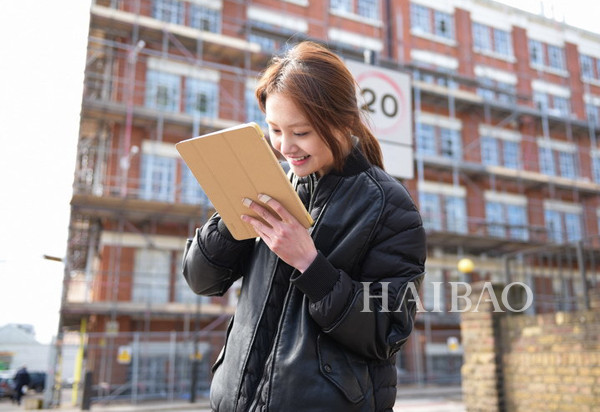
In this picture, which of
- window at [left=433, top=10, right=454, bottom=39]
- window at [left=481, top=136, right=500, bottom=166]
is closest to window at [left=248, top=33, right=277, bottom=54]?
window at [left=433, top=10, right=454, bottom=39]

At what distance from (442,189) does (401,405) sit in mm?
10294

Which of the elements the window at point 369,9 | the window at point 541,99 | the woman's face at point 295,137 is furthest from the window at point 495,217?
the woman's face at point 295,137

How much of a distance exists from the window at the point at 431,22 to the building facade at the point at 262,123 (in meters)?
0.08

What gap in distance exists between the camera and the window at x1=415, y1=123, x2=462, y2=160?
2153cm

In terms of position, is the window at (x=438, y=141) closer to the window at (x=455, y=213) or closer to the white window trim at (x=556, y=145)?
the window at (x=455, y=213)

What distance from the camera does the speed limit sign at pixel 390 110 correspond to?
382 centimetres

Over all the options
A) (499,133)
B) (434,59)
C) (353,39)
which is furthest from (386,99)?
(499,133)

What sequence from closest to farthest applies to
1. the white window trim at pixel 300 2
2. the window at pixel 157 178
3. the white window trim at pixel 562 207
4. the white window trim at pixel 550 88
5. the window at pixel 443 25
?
the window at pixel 157 178 < the white window trim at pixel 300 2 < the white window trim at pixel 562 207 < the window at pixel 443 25 < the white window trim at pixel 550 88

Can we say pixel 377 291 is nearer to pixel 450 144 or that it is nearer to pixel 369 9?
pixel 450 144

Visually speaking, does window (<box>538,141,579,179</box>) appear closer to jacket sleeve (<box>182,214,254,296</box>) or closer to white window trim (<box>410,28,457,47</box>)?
white window trim (<box>410,28,457,47</box>)

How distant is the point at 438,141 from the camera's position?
71.8ft

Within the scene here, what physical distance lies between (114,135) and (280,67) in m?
16.9

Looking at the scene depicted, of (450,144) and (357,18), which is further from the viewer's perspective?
(450,144)

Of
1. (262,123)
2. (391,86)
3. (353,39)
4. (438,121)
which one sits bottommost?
(391,86)
